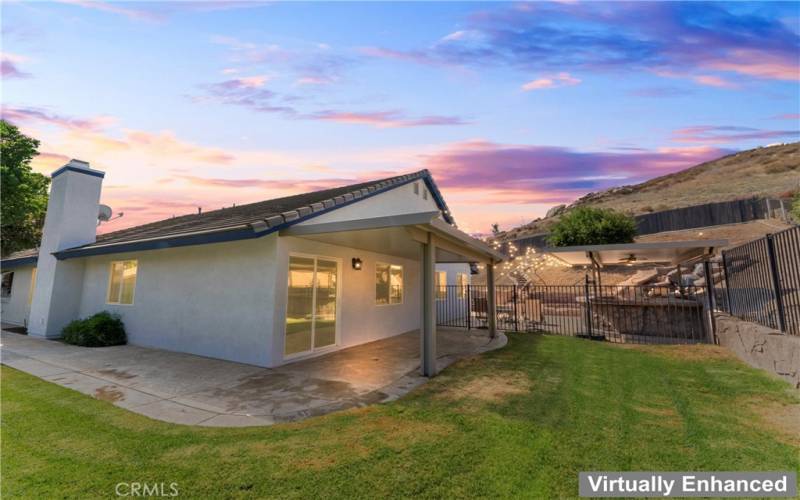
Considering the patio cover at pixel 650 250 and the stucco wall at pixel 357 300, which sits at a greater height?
the patio cover at pixel 650 250

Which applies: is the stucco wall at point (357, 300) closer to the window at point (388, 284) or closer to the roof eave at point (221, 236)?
the window at point (388, 284)

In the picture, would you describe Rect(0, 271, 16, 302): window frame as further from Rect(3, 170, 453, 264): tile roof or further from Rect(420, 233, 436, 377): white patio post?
Rect(420, 233, 436, 377): white patio post

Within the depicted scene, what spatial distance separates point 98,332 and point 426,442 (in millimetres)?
10577

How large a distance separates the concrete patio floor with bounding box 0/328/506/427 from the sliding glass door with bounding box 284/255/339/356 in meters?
0.51

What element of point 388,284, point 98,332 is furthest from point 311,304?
point 98,332

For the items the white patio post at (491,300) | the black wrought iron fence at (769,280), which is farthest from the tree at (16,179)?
the black wrought iron fence at (769,280)

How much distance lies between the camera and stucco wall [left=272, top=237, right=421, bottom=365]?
717 centimetres

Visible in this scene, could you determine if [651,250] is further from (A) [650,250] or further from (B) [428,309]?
(B) [428,309]

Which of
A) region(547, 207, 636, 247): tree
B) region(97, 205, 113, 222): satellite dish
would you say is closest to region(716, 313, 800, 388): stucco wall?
region(547, 207, 636, 247): tree

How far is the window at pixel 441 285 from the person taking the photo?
15.9 m

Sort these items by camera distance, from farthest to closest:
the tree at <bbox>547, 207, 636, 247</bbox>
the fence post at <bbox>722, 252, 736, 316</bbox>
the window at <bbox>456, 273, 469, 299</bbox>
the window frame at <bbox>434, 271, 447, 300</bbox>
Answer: the tree at <bbox>547, 207, 636, 247</bbox>
the window at <bbox>456, 273, 469, 299</bbox>
the window frame at <bbox>434, 271, 447, 300</bbox>
the fence post at <bbox>722, 252, 736, 316</bbox>

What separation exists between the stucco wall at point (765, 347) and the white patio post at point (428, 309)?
5684 millimetres

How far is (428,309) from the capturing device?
653cm

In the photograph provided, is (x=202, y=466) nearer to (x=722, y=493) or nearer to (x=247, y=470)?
(x=247, y=470)
